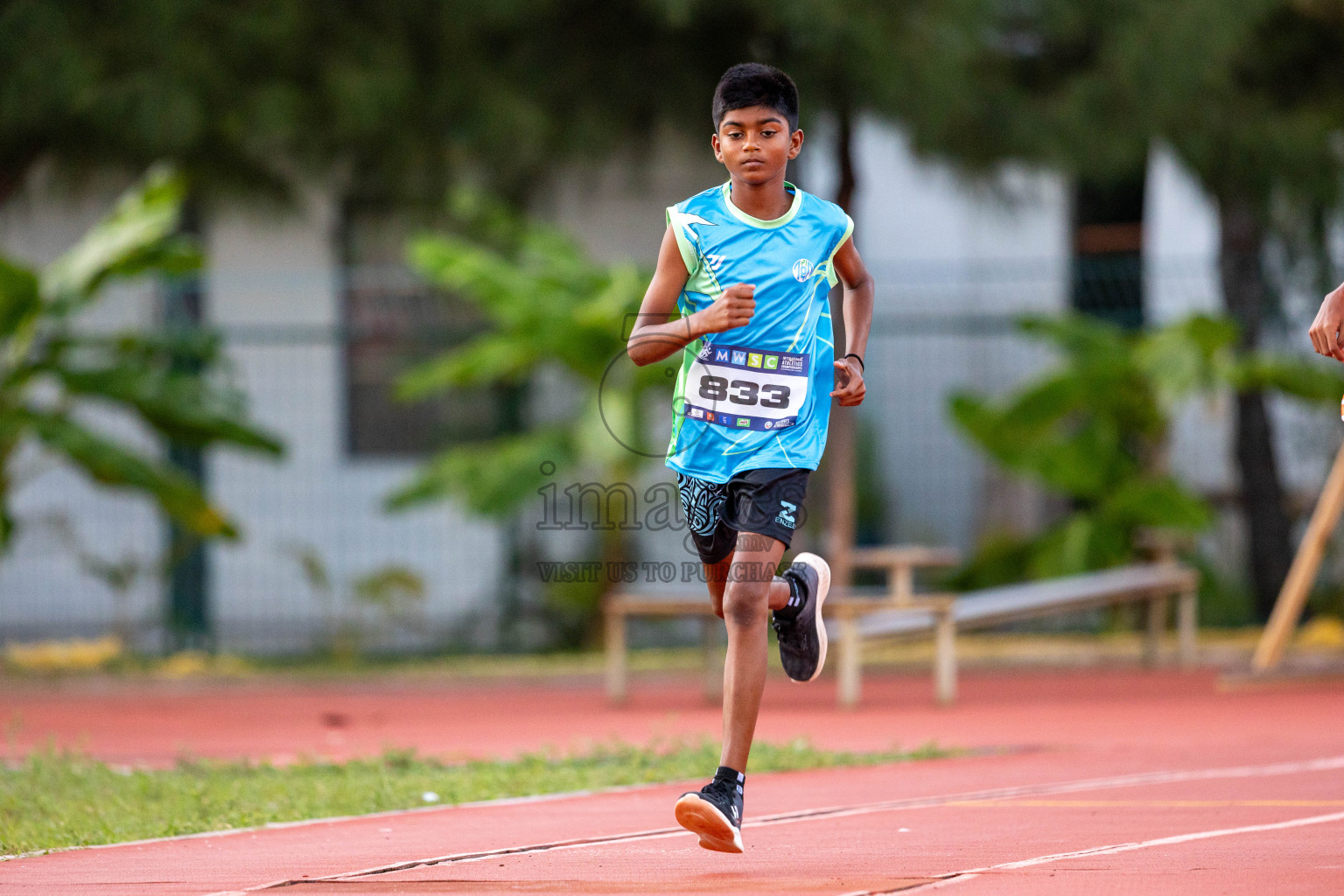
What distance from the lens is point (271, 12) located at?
11.1 metres

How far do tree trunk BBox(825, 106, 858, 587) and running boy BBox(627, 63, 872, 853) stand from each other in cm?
653

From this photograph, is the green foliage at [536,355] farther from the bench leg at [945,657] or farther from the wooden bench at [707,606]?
the bench leg at [945,657]

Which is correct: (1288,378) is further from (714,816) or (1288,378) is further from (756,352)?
(714,816)

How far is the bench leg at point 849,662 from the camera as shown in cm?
915

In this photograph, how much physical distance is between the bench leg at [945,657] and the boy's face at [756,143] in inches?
212

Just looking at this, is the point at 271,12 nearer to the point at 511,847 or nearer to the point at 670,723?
the point at 670,723

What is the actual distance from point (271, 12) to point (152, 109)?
3.33ft

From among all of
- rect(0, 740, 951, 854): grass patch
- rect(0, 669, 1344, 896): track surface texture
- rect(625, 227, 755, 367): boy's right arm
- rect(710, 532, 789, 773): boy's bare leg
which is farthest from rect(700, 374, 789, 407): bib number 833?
rect(0, 740, 951, 854): grass patch

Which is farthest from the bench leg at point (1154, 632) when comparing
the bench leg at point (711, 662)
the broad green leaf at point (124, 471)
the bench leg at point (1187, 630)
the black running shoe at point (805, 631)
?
the black running shoe at point (805, 631)

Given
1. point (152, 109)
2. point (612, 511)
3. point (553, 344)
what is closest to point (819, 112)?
point (553, 344)

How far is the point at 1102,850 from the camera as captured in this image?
14.2 feet

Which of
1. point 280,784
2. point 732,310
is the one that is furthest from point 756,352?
point 280,784

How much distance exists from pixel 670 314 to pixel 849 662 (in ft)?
15.9

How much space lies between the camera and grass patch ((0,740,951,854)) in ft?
16.8
